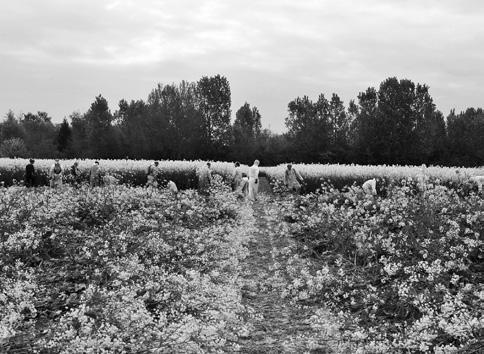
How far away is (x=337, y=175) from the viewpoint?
3042cm

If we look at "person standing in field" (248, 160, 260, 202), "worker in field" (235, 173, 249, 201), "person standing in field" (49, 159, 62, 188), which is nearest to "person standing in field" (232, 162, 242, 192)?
"worker in field" (235, 173, 249, 201)

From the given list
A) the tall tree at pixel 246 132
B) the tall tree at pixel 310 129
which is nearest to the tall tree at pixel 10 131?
the tall tree at pixel 246 132

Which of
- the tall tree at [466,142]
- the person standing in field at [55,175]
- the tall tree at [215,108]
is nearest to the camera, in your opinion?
the person standing in field at [55,175]

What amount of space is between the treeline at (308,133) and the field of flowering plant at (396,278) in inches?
1756

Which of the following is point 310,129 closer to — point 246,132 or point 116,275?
point 246,132

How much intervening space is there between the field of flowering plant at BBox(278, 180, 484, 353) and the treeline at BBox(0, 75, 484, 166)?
44.6 m

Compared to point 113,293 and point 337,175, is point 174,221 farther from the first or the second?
point 337,175

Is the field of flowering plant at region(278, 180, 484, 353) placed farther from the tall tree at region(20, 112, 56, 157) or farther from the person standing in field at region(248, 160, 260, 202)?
the tall tree at region(20, 112, 56, 157)

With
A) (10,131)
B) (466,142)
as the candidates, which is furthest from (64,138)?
(466,142)

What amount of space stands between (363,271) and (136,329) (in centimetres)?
587

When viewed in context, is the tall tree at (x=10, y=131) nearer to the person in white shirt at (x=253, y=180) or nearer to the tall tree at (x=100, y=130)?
the tall tree at (x=100, y=130)

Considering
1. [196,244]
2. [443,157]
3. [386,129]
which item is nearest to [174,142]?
[386,129]

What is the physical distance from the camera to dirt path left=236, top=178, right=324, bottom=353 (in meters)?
7.68

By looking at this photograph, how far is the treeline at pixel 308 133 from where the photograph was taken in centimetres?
5859
